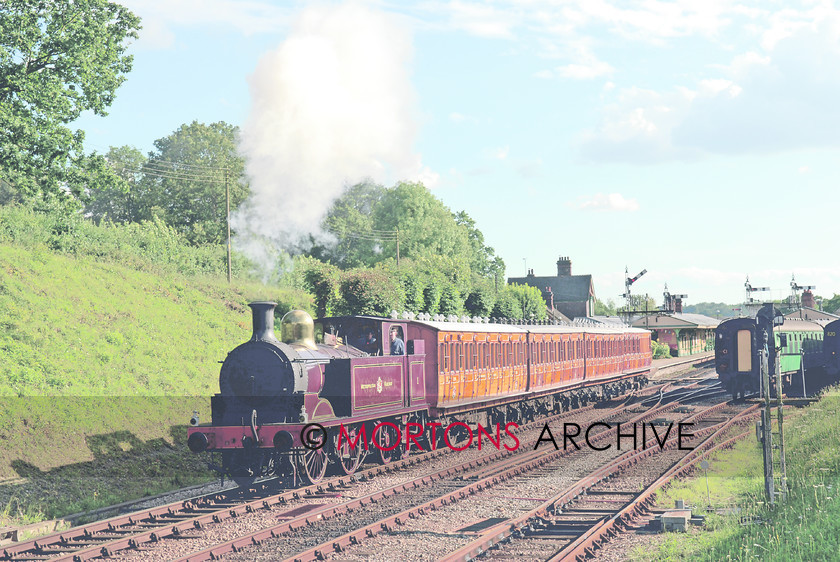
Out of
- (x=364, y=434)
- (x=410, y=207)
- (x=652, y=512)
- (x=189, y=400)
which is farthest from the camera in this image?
(x=410, y=207)

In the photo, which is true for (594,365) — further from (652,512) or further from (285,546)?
(285,546)

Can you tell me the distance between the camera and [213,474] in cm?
1672

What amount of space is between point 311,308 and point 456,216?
46.3 m

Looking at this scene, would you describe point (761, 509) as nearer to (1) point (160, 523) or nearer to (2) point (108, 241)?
(1) point (160, 523)

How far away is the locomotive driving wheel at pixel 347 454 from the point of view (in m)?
15.2

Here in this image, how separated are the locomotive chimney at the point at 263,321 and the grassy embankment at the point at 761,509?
23.4 feet

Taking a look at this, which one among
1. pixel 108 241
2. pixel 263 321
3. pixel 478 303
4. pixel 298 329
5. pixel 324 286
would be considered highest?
pixel 108 241

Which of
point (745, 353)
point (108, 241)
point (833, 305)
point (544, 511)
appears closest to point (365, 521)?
point (544, 511)

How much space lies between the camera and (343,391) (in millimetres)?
15000

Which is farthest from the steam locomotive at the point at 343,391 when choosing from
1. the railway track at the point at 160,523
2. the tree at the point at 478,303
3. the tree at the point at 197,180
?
the tree at the point at 197,180

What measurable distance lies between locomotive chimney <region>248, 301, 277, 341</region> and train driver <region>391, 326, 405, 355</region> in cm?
320

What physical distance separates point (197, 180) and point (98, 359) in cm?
3528

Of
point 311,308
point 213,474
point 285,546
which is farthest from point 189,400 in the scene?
point 311,308

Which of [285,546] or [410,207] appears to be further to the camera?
[410,207]
